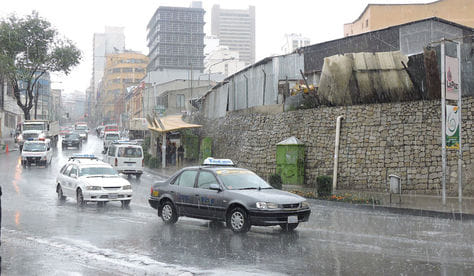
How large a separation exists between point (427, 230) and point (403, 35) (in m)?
18.8

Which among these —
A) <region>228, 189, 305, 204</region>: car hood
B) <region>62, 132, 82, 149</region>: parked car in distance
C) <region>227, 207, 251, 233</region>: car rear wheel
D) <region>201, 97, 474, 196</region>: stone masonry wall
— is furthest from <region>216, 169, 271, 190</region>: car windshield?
<region>62, 132, 82, 149</region>: parked car in distance

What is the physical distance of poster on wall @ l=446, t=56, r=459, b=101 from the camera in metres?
17.0

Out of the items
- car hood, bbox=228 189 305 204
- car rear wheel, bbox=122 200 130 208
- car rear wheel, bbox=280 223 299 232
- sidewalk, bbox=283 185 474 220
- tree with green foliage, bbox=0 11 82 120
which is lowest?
car rear wheel, bbox=122 200 130 208

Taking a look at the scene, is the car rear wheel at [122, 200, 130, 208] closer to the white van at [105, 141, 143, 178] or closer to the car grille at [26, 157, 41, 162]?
the white van at [105, 141, 143, 178]

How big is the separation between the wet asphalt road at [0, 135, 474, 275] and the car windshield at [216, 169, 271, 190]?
1.02 metres

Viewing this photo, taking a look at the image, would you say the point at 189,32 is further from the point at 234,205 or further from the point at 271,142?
the point at 234,205

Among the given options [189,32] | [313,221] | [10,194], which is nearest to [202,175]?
[313,221]

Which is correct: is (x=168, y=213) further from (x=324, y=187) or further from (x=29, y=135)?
(x=29, y=135)

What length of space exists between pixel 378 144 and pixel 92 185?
1178 centimetres

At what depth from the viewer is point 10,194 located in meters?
19.7

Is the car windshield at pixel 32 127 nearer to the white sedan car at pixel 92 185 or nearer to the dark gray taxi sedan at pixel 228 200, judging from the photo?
the white sedan car at pixel 92 185

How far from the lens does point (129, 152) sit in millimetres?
29453

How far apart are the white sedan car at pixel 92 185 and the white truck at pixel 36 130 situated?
110 feet

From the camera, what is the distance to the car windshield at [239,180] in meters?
12.1
